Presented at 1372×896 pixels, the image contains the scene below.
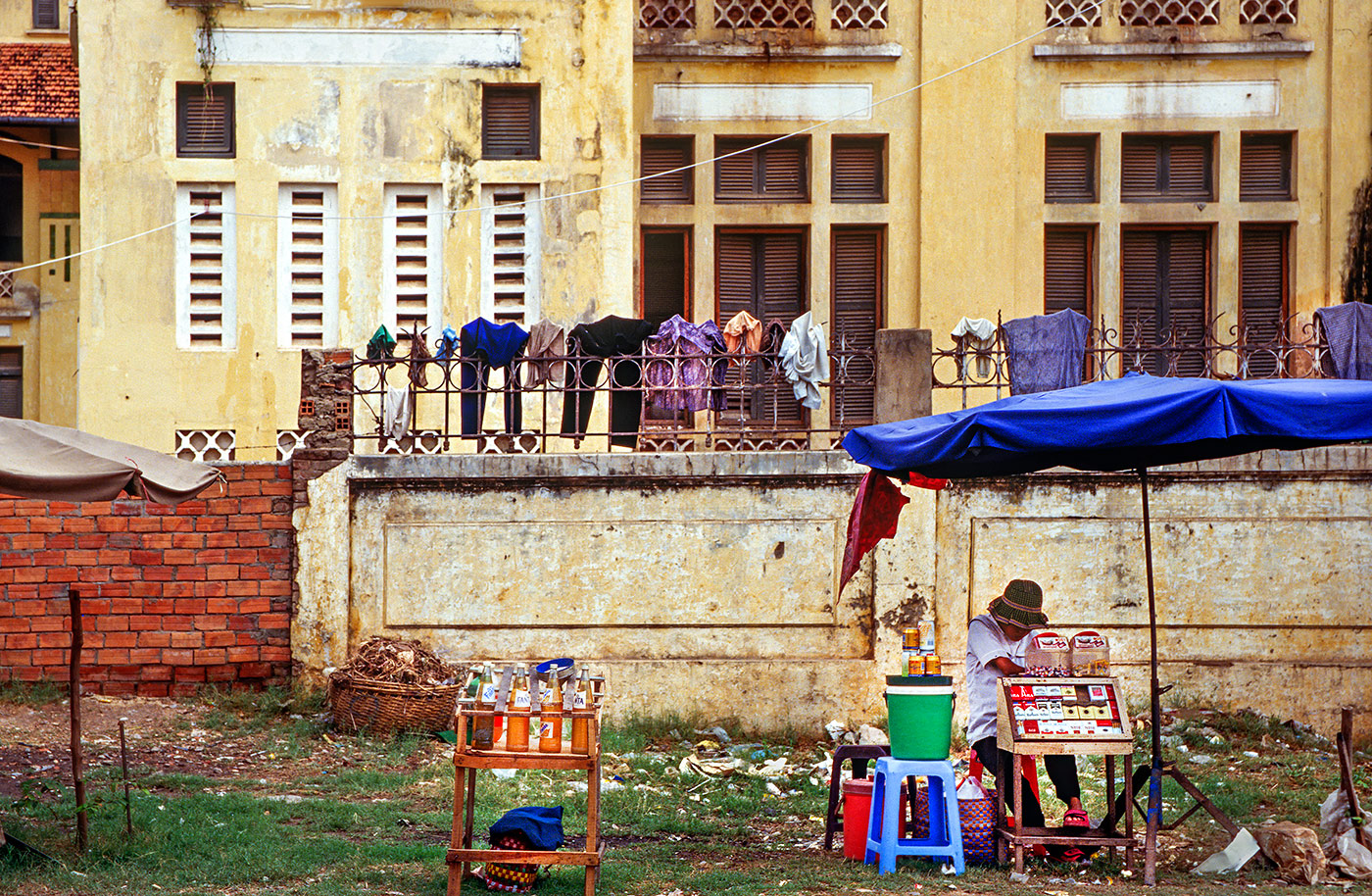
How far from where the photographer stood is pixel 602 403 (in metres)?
14.3

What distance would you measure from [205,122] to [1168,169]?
1128 cm

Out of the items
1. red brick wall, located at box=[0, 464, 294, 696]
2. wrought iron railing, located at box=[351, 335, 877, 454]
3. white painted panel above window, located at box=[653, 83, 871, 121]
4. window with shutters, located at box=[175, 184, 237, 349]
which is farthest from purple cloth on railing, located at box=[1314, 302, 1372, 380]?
window with shutters, located at box=[175, 184, 237, 349]

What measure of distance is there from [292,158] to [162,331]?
2373 mm

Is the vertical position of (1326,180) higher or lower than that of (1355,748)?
higher

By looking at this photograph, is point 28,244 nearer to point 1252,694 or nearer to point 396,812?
point 396,812

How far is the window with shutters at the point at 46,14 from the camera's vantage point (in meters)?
20.8

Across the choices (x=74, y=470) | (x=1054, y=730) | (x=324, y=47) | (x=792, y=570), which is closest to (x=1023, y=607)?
(x=1054, y=730)

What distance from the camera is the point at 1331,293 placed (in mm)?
16641

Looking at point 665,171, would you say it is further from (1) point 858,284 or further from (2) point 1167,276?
(2) point 1167,276

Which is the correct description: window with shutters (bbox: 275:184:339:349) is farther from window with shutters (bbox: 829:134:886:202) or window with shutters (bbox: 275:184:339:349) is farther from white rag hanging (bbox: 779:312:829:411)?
white rag hanging (bbox: 779:312:829:411)

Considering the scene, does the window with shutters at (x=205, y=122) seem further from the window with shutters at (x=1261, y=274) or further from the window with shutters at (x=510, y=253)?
the window with shutters at (x=1261, y=274)

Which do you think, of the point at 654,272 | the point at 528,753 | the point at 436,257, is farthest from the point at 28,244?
the point at 528,753

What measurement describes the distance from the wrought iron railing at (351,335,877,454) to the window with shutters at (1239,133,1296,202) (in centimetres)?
513

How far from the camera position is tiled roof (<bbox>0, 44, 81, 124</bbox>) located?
712 inches
